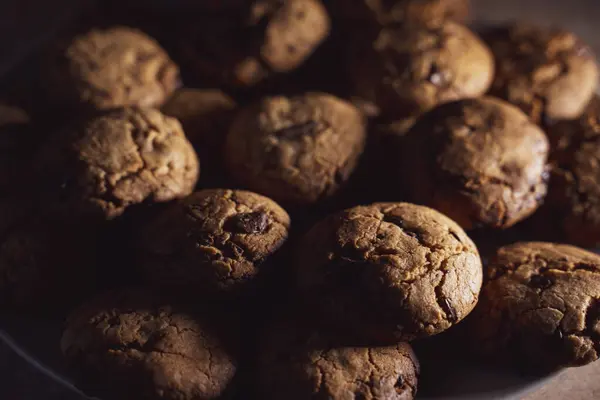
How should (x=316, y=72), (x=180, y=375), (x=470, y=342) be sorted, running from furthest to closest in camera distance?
1. (x=316, y=72)
2. (x=470, y=342)
3. (x=180, y=375)

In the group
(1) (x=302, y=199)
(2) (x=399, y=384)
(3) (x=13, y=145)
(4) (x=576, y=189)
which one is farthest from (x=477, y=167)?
(3) (x=13, y=145)

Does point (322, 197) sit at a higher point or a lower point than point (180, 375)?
higher

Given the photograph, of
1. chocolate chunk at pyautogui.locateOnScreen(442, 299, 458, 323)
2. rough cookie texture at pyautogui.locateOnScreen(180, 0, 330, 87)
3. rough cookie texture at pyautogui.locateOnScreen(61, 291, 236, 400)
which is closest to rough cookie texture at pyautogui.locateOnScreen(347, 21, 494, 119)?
rough cookie texture at pyautogui.locateOnScreen(180, 0, 330, 87)

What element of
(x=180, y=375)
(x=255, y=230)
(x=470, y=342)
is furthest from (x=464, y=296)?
(x=180, y=375)

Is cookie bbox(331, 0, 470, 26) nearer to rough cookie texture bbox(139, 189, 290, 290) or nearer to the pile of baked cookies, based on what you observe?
the pile of baked cookies

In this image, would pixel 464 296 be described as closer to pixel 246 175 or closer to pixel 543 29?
pixel 246 175

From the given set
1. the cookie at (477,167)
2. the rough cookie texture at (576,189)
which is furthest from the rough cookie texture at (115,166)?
the rough cookie texture at (576,189)

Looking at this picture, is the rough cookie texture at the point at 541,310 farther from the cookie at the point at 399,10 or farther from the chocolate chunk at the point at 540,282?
the cookie at the point at 399,10

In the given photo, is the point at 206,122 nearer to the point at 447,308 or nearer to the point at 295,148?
the point at 295,148
